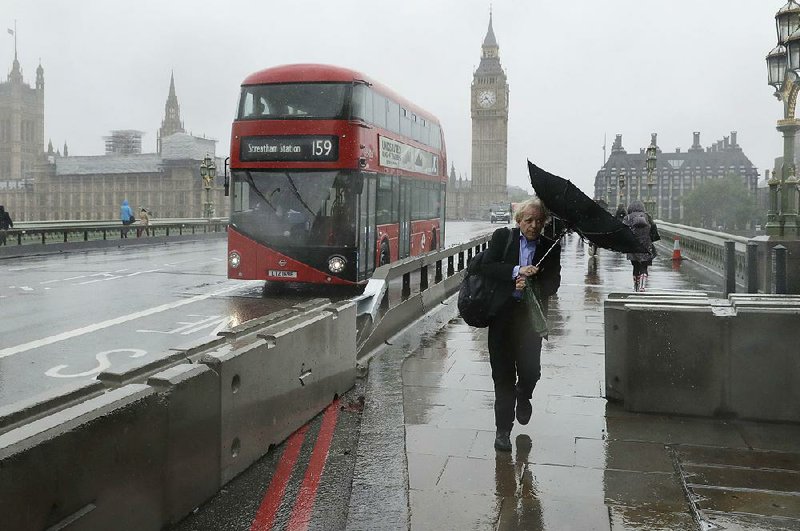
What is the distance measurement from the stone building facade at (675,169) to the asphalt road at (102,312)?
157617 millimetres

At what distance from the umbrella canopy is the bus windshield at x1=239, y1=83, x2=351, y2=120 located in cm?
957

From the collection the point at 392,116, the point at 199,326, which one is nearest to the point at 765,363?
the point at 199,326

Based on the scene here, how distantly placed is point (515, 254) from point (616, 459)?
1.44m

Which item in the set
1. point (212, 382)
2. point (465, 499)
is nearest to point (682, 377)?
point (465, 499)

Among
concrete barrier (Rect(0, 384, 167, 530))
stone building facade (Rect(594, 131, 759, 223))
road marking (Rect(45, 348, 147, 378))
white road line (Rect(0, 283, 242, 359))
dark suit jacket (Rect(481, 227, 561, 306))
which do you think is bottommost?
road marking (Rect(45, 348, 147, 378))

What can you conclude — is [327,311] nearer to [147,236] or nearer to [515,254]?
[515,254]

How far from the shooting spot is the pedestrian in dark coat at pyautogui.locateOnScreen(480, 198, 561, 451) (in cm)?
536

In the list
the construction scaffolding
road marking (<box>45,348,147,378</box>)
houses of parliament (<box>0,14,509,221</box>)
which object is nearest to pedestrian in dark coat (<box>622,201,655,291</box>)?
road marking (<box>45,348,147,378</box>)

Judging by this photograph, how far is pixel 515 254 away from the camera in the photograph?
537cm

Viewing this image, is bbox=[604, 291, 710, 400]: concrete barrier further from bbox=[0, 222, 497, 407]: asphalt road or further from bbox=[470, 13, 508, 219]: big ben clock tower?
bbox=[470, 13, 508, 219]: big ben clock tower

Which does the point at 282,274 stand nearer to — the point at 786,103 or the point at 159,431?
the point at 159,431

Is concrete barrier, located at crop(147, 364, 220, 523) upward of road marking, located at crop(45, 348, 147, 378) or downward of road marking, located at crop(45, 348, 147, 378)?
upward

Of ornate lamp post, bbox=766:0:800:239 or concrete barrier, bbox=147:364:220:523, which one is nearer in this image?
concrete barrier, bbox=147:364:220:523

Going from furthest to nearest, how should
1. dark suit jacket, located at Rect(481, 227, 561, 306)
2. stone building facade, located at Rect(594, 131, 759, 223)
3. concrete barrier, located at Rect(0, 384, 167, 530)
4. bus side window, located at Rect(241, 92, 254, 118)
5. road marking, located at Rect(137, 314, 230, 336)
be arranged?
stone building facade, located at Rect(594, 131, 759, 223) < bus side window, located at Rect(241, 92, 254, 118) < road marking, located at Rect(137, 314, 230, 336) < dark suit jacket, located at Rect(481, 227, 561, 306) < concrete barrier, located at Rect(0, 384, 167, 530)
